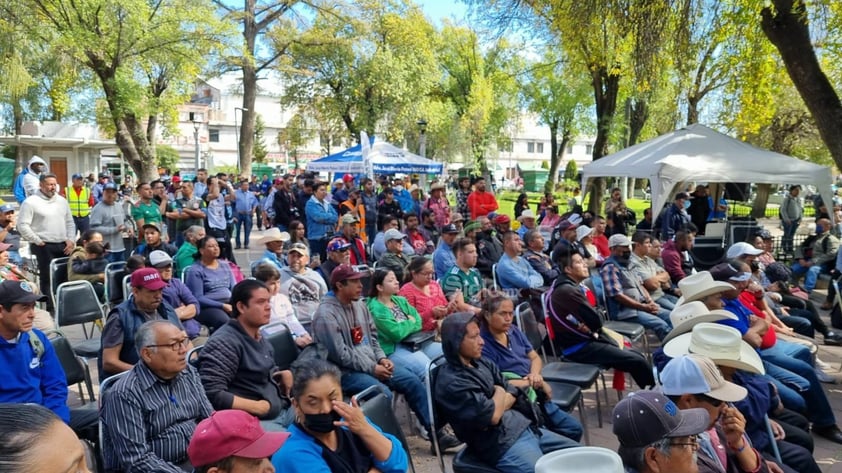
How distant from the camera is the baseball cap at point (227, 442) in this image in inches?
88.2

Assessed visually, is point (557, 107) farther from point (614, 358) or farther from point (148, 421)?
point (148, 421)

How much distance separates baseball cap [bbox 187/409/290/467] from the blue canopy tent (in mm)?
13458

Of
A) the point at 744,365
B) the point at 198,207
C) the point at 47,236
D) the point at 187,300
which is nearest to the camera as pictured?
the point at 744,365

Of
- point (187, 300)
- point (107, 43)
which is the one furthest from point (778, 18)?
point (107, 43)

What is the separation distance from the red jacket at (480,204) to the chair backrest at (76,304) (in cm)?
731

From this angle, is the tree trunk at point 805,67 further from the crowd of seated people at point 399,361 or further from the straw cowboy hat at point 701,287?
the straw cowboy hat at point 701,287

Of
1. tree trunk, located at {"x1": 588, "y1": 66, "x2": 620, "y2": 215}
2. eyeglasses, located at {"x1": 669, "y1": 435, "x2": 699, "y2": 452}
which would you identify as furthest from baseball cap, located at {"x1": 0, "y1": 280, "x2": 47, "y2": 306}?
tree trunk, located at {"x1": 588, "y1": 66, "x2": 620, "y2": 215}

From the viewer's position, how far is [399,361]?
4.81m

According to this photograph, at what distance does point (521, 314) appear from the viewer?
527 centimetres

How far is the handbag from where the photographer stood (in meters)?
5.04

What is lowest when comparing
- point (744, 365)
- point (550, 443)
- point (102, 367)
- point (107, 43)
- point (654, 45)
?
point (550, 443)

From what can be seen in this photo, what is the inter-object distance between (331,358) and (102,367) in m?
1.49

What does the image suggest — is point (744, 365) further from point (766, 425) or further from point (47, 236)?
point (47, 236)

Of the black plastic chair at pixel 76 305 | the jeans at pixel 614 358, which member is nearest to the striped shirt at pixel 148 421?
the black plastic chair at pixel 76 305
